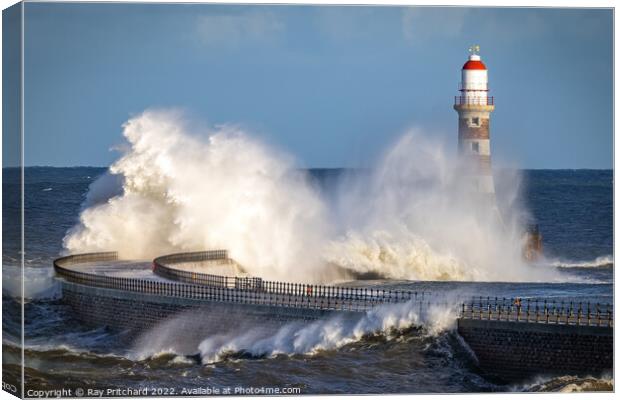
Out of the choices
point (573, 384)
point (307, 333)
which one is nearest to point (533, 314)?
point (573, 384)

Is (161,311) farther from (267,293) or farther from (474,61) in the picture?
(474,61)

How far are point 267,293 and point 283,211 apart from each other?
8.87 metres

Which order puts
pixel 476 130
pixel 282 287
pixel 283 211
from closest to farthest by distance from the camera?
1. pixel 282 287
2. pixel 476 130
3. pixel 283 211

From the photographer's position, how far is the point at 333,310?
127ft

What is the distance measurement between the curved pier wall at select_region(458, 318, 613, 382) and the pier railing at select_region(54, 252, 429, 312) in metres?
1.62

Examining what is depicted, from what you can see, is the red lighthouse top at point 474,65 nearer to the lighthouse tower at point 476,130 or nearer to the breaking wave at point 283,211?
the lighthouse tower at point 476,130

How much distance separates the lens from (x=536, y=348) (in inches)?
1452

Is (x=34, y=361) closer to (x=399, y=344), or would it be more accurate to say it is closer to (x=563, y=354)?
(x=399, y=344)

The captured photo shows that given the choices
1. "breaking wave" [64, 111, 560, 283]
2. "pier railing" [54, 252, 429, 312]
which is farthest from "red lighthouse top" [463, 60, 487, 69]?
"breaking wave" [64, 111, 560, 283]

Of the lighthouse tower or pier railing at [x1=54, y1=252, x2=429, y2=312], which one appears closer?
pier railing at [x1=54, y1=252, x2=429, y2=312]

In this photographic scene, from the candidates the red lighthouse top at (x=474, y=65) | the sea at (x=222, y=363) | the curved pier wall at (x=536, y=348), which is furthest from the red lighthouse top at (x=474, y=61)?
the curved pier wall at (x=536, y=348)

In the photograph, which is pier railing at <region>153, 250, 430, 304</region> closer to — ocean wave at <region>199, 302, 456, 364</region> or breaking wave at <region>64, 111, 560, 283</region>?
ocean wave at <region>199, 302, 456, 364</region>

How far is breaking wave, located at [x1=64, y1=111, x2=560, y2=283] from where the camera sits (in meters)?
47.0

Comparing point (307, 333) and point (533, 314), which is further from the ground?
point (533, 314)
